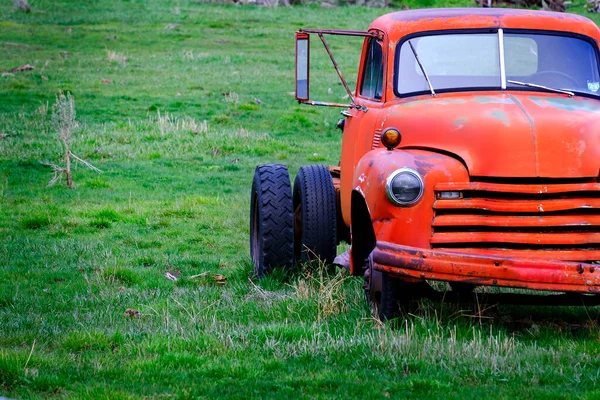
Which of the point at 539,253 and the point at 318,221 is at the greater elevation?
the point at 539,253

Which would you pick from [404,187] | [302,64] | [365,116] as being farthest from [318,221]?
[404,187]

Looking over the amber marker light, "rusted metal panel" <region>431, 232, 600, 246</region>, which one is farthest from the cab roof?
"rusted metal panel" <region>431, 232, 600, 246</region>

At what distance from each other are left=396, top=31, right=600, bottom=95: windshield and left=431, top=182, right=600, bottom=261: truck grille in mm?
1375

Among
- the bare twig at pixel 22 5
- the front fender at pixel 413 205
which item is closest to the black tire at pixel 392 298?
the front fender at pixel 413 205

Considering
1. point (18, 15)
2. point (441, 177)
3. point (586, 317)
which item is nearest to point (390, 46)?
point (441, 177)

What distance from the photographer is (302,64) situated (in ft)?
25.1

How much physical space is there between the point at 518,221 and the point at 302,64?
2258mm

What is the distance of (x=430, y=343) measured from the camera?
20.2 feet

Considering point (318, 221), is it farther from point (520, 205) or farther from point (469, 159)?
point (520, 205)

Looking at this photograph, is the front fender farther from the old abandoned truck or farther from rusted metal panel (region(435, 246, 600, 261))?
rusted metal panel (region(435, 246, 600, 261))

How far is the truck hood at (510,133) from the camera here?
21.2 ft

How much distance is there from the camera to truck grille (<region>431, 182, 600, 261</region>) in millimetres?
6324

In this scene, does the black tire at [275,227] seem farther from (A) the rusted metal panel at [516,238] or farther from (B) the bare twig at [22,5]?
(B) the bare twig at [22,5]

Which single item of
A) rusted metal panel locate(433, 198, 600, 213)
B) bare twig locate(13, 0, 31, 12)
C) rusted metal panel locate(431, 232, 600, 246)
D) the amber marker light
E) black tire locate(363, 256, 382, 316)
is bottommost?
black tire locate(363, 256, 382, 316)
